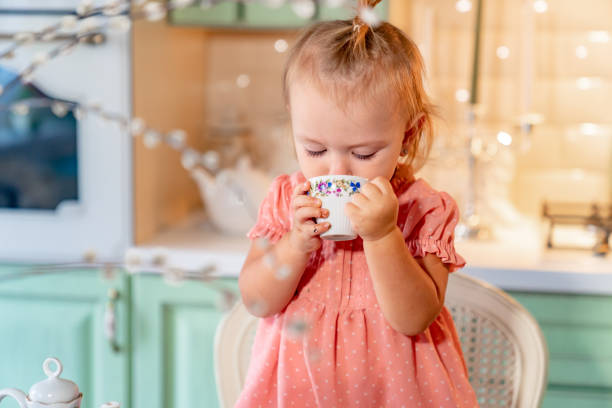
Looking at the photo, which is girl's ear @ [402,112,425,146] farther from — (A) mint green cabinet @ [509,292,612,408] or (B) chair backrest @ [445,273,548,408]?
(A) mint green cabinet @ [509,292,612,408]

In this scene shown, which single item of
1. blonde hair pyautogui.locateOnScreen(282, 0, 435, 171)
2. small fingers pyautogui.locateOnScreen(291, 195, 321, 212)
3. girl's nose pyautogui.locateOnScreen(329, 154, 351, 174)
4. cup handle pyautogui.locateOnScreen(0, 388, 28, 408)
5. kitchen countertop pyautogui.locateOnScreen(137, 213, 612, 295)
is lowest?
cup handle pyautogui.locateOnScreen(0, 388, 28, 408)

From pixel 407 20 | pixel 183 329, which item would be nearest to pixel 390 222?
pixel 183 329

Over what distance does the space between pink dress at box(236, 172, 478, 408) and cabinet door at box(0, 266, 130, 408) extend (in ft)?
2.68

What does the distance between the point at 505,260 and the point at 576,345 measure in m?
0.24

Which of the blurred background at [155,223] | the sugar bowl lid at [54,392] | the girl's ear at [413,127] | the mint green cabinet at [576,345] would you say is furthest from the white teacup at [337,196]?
the mint green cabinet at [576,345]

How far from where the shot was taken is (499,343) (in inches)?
44.6

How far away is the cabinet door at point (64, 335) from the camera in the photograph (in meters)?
1.65

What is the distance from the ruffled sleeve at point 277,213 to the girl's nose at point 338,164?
143mm

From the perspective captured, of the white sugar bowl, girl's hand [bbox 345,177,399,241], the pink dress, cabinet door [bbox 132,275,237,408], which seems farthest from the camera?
cabinet door [bbox 132,275,237,408]

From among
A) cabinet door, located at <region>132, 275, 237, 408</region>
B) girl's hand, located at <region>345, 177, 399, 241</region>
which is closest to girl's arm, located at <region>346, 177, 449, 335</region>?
girl's hand, located at <region>345, 177, 399, 241</region>

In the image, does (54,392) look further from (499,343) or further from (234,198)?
(234,198)

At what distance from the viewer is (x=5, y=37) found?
5.16 feet

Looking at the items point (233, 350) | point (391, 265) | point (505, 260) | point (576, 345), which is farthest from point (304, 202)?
point (576, 345)

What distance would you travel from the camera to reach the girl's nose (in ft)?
2.62
